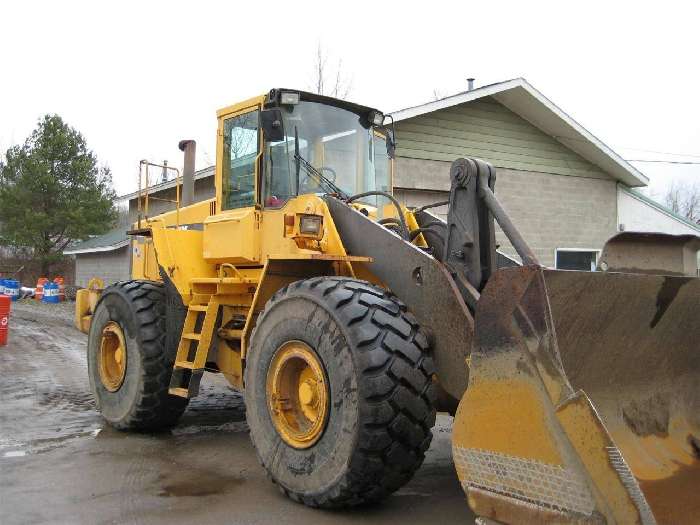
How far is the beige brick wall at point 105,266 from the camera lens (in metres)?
25.7

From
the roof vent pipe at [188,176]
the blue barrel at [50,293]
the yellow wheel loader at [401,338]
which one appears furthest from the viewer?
the blue barrel at [50,293]

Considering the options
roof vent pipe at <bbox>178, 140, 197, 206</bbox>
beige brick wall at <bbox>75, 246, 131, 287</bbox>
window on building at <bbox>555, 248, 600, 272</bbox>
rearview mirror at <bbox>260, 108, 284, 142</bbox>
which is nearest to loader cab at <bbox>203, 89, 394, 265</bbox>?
rearview mirror at <bbox>260, 108, 284, 142</bbox>

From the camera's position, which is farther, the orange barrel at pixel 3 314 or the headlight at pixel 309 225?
the orange barrel at pixel 3 314

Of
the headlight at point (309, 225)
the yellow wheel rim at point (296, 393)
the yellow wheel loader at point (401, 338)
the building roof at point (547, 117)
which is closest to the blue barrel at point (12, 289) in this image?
the building roof at point (547, 117)

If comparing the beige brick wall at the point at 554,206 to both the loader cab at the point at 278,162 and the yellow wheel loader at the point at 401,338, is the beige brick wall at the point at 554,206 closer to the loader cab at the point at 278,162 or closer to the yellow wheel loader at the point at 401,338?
the loader cab at the point at 278,162

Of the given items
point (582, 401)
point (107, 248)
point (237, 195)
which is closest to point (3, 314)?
point (237, 195)

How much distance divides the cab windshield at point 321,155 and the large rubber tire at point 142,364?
1671 millimetres

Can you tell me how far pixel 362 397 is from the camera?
12.5ft

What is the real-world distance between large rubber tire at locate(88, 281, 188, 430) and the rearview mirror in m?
2.04

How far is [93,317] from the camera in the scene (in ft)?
23.3

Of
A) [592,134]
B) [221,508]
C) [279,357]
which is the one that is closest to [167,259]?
[279,357]

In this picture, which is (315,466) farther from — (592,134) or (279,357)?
(592,134)

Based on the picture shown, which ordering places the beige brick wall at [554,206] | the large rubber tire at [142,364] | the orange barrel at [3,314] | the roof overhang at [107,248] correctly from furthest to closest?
the roof overhang at [107,248], the beige brick wall at [554,206], the orange barrel at [3,314], the large rubber tire at [142,364]

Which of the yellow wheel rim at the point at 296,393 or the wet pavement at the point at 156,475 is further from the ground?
the yellow wheel rim at the point at 296,393
